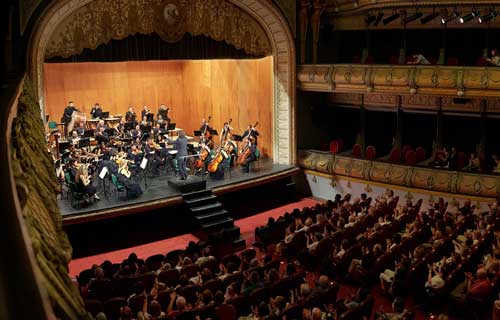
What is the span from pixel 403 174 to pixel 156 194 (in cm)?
623

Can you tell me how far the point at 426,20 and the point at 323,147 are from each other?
4681 millimetres

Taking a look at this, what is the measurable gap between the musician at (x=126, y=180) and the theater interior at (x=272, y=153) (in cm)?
5

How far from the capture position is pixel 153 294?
8352mm

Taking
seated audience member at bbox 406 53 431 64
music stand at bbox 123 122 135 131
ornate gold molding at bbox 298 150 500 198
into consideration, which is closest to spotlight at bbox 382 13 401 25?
seated audience member at bbox 406 53 431 64

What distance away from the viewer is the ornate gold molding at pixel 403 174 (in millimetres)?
13430

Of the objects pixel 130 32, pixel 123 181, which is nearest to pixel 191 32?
pixel 130 32

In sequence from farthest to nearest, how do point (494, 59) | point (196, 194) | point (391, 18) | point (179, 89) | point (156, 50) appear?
1. point (179, 89)
2. point (391, 18)
3. point (156, 50)
4. point (494, 59)
5. point (196, 194)

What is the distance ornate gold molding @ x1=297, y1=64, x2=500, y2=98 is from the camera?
1310 centimetres

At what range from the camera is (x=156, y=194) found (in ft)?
43.6

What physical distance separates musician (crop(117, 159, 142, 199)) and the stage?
159 mm

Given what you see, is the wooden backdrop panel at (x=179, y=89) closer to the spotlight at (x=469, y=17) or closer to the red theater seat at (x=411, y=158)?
the red theater seat at (x=411, y=158)

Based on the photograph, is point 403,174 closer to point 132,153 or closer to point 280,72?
point 280,72

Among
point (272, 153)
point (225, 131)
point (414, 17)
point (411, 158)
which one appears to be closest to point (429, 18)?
point (414, 17)

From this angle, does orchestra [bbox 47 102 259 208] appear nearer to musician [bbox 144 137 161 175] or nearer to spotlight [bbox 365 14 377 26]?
musician [bbox 144 137 161 175]
